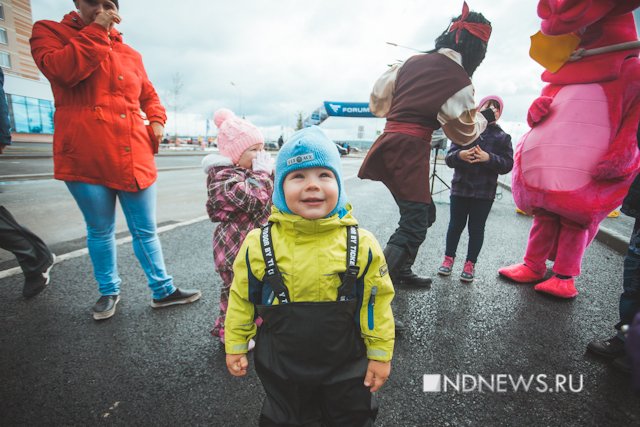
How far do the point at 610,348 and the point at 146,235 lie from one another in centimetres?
303

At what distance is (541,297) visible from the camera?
8.55 feet

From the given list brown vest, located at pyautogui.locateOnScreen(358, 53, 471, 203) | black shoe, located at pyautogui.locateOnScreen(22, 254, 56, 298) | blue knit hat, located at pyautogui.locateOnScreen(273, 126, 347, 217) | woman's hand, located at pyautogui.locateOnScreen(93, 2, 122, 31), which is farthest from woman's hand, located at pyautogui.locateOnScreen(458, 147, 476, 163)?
black shoe, located at pyautogui.locateOnScreen(22, 254, 56, 298)

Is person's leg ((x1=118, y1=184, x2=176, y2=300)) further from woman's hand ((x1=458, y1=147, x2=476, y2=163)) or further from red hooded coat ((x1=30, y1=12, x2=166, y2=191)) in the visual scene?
woman's hand ((x1=458, y1=147, x2=476, y2=163))

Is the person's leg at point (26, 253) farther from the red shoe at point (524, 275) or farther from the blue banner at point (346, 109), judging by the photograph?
the blue banner at point (346, 109)

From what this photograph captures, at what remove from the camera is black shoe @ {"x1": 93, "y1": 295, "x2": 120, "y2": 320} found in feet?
6.78

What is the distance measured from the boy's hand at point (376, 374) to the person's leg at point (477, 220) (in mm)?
2118

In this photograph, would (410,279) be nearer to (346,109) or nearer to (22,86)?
(346,109)

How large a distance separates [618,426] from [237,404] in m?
1.71

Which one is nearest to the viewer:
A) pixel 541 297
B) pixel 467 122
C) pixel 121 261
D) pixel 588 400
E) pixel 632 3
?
pixel 588 400

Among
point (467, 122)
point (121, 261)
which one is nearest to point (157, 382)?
point (121, 261)

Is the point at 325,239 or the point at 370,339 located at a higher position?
the point at 325,239

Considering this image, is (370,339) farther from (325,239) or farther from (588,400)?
(588,400)

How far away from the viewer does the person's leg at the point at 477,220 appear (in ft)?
9.13

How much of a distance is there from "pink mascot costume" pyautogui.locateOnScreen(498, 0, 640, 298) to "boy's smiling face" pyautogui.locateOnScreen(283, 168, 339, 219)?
1.94 m
